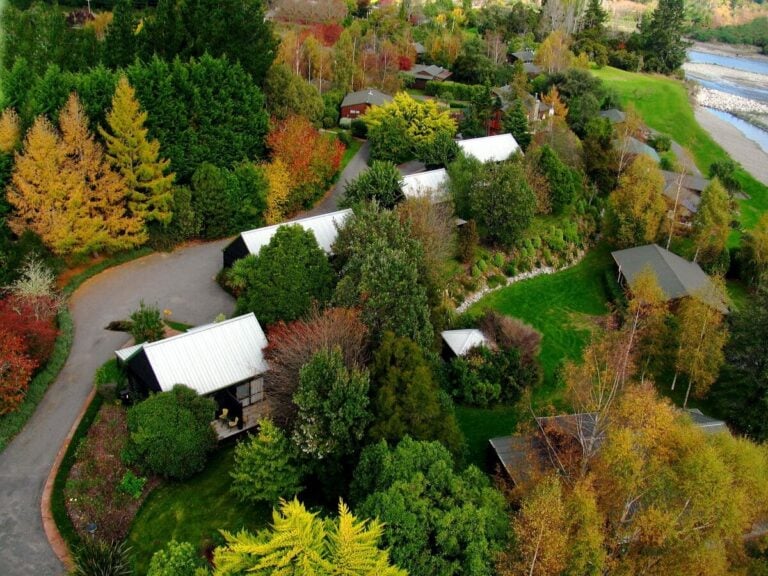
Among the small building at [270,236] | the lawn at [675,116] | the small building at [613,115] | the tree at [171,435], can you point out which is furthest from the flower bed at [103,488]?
the small building at [613,115]

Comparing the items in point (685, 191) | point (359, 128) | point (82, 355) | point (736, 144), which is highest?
point (359, 128)

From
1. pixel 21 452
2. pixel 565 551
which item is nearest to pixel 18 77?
pixel 21 452

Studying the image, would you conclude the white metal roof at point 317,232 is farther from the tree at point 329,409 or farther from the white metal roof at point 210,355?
the tree at point 329,409

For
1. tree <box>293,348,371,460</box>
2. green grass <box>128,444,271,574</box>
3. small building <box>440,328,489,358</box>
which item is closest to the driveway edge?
green grass <box>128,444,271,574</box>

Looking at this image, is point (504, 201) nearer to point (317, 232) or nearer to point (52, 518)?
point (317, 232)

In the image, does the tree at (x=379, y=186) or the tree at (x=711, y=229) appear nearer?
the tree at (x=379, y=186)

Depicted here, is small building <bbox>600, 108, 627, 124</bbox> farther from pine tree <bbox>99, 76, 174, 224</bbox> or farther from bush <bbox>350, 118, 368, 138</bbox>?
pine tree <bbox>99, 76, 174, 224</bbox>

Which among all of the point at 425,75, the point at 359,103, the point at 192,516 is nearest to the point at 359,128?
the point at 359,103
